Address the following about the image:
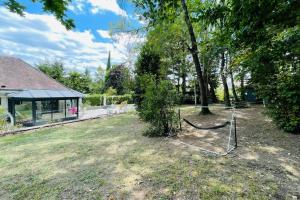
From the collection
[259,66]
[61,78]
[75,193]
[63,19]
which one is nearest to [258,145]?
[259,66]

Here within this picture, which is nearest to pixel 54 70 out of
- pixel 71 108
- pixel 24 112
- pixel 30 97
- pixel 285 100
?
pixel 71 108

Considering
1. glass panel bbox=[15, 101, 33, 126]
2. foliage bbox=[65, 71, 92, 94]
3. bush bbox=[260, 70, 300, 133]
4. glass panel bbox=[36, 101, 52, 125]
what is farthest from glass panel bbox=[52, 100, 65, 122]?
foliage bbox=[65, 71, 92, 94]

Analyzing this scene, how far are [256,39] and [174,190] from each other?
303cm

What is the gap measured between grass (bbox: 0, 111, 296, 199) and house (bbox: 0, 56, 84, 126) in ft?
26.4

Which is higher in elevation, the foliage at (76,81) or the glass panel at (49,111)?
the foliage at (76,81)

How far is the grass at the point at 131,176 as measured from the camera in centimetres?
324

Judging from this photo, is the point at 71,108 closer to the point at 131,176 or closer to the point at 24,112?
the point at 24,112

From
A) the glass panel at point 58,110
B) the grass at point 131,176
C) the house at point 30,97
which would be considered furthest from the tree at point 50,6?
the glass panel at point 58,110

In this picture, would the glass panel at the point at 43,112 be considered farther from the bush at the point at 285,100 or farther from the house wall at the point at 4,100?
the bush at the point at 285,100

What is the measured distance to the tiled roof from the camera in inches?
581

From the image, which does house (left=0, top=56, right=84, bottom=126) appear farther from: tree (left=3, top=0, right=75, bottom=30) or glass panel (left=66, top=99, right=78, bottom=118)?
tree (left=3, top=0, right=75, bottom=30)

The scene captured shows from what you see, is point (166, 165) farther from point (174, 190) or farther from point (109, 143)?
point (109, 143)

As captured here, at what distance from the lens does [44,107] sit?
1375 cm

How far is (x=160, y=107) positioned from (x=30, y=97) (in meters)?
9.40
